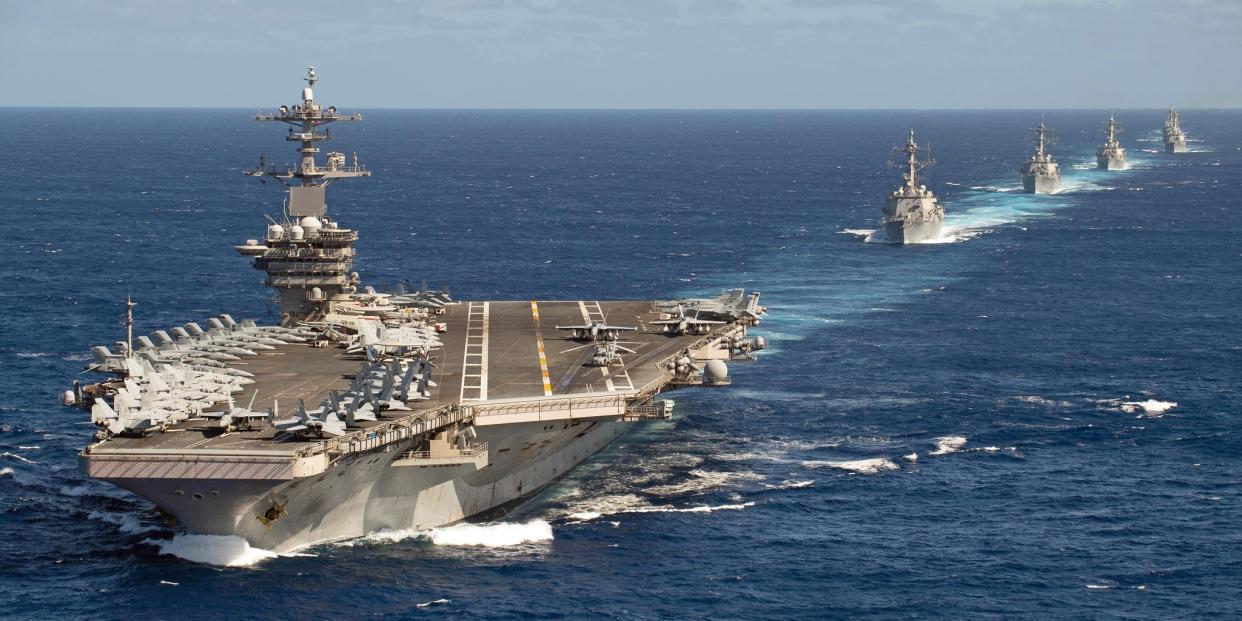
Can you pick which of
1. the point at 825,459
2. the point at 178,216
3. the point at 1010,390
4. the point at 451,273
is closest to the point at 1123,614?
the point at 825,459

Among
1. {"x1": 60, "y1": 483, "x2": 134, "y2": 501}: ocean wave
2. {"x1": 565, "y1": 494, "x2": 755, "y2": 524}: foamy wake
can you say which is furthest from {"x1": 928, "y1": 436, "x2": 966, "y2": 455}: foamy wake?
{"x1": 60, "y1": 483, "x2": 134, "y2": 501}: ocean wave

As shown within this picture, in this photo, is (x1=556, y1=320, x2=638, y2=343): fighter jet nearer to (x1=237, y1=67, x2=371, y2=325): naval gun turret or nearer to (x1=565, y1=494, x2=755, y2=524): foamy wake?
(x1=237, y1=67, x2=371, y2=325): naval gun turret

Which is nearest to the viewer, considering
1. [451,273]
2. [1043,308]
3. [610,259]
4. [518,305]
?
[518,305]

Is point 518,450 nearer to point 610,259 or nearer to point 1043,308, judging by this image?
point 1043,308

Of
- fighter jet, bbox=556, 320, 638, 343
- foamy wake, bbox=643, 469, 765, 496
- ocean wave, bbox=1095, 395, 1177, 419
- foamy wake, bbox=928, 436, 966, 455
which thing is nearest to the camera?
foamy wake, bbox=643, 469, 765, 496

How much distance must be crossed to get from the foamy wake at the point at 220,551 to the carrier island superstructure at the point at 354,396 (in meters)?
0.28

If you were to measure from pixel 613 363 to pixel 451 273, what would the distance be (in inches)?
1443

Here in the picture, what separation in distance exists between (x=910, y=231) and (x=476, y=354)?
55957mm

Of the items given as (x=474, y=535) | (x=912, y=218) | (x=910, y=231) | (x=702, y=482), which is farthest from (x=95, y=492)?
(x=912, y=218)

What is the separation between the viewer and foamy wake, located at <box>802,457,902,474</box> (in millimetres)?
46906

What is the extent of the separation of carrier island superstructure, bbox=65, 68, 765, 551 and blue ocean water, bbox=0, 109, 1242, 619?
123 centimetres

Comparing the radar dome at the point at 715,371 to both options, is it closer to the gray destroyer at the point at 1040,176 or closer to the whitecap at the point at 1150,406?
the whitecap at the point at 1150,406

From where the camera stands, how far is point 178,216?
112562 mm

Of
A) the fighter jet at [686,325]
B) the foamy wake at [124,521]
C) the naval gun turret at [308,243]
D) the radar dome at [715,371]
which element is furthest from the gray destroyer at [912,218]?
the foamy wake at [124,521]
